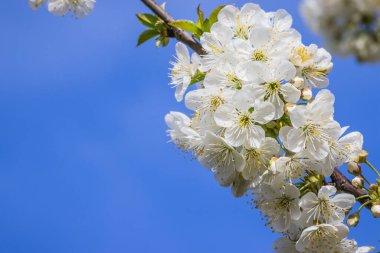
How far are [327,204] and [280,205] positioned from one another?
0.78 ft

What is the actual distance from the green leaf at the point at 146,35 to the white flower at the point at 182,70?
16cm

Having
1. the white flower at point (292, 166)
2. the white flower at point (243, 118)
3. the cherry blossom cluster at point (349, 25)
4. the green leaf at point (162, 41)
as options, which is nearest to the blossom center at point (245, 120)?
the white flower at point (243, 118)

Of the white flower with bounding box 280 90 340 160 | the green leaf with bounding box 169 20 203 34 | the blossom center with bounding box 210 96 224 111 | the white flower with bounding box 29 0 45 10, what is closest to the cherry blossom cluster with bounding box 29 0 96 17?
the white flower with bounding box 29 0 45 10

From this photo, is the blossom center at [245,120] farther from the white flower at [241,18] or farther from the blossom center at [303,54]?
the white flower at [241,18]

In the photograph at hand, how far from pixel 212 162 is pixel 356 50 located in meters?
1.63

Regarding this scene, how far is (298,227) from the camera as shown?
9.62 feet

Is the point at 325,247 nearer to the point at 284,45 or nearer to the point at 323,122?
the point at 323,122

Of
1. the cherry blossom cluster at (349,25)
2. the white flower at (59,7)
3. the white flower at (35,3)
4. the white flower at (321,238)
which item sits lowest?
the cherry blossom cluster at (349,25)

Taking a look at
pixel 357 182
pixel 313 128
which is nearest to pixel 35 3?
pixel 313 128

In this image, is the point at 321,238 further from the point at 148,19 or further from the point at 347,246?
the point at 148,19

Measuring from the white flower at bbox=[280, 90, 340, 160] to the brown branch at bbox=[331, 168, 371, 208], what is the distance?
172 millimetres

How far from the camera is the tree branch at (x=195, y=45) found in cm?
273

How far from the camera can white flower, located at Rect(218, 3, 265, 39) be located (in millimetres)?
2928

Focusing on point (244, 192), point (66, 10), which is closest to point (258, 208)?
point (244, 192)
